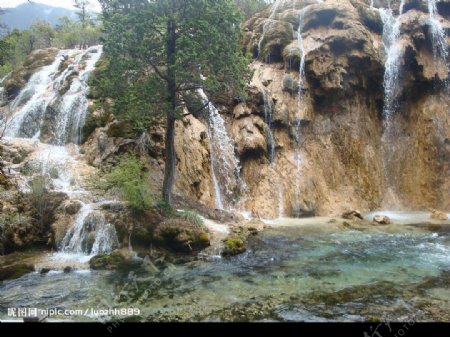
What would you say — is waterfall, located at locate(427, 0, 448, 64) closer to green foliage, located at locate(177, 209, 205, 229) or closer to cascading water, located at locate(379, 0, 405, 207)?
cascading water, located at locate(379, 0, 405, 207)

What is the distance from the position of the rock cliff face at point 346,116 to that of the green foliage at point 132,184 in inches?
360

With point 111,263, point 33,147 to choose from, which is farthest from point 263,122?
point 111,263

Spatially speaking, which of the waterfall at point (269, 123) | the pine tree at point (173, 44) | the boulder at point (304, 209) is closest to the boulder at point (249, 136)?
the waterfall at point (269, 123)

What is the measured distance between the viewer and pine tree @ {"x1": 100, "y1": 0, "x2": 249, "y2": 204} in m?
16.1

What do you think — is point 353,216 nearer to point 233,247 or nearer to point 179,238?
point 233,247

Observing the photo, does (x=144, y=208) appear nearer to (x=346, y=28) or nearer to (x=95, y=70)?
(x=95, y=70)

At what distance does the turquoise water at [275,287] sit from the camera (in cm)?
927

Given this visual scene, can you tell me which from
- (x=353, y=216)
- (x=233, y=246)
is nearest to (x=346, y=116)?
(x=353, y=216)

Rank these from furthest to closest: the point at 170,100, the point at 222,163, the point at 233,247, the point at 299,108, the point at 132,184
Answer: the point at 299,108, the point at 222,163, the point at 170,100, the point at 132,184, the point at 233,247

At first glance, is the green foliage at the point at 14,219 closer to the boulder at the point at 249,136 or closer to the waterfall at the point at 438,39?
the boulder at the point at 249,136

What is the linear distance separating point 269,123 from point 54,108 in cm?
1271

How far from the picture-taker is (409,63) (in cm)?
2734

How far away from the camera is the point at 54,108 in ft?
74.0
